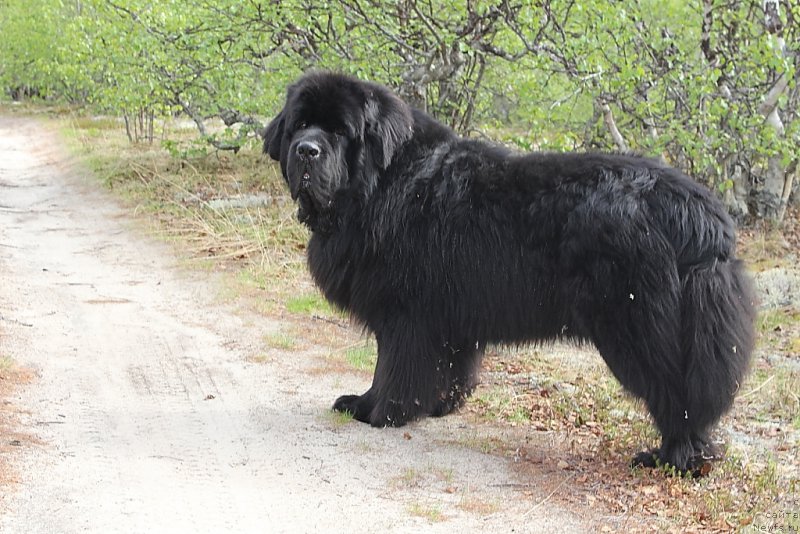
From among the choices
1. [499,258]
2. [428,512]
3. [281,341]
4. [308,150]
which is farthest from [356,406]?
[281,341]

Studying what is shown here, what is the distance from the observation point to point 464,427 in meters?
5.13

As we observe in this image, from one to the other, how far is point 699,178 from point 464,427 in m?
5.72

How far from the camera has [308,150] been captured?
4.65 meters

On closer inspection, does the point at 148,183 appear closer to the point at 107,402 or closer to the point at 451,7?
the point at 451,7

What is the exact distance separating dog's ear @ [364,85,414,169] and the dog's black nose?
328 millimetres

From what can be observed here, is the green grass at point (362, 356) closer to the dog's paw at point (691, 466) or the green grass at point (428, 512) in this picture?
the green grass at point (428, 512)

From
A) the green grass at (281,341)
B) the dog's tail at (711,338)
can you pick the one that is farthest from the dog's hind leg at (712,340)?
the green grass at (281,341)

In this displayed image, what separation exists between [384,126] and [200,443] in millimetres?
1909

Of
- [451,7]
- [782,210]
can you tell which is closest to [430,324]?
[451,7]

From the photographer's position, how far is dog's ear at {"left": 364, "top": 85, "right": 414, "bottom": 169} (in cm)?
484

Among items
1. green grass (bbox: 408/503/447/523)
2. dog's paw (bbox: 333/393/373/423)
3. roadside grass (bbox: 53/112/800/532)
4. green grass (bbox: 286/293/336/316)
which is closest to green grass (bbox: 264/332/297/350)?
roadside grass (bbox: 53/112/800/532)

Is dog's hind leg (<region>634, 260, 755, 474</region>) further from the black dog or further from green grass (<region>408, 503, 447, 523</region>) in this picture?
green grass (<region>408, 503, 447, 523</region>)

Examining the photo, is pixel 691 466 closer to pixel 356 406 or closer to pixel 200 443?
pixel 356 406

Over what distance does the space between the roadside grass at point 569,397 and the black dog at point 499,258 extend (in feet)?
0.92
